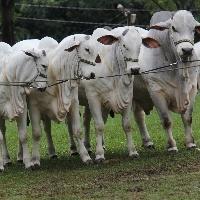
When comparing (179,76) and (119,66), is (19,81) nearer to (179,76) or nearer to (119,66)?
(119,66)

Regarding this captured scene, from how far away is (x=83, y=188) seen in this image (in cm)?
1052

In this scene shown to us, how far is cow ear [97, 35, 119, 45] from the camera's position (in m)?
12.8

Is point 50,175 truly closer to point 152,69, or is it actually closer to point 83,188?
point 83,188

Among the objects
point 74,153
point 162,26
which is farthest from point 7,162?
point 162,26

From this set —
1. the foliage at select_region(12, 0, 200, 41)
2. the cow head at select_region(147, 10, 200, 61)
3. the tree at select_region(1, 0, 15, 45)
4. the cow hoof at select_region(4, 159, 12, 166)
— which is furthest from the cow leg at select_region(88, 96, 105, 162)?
the foliage at select_region(12, 0, 200, 41)

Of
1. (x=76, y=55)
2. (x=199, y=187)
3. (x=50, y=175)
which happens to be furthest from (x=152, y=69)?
(x=199, y=187)

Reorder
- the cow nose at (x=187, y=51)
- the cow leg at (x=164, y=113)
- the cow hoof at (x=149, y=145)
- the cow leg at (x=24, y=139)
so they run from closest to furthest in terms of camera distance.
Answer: the cow nose at (x=187, y=51) → the cow leg at (x=24, y=139) → the cow leg at (x=164, y=113) → the cow hoof at (x=149, y=145)

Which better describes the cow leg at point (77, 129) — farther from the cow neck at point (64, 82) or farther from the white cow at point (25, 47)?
the white cow at point (25, 47)

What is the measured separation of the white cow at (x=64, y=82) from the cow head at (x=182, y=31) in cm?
116

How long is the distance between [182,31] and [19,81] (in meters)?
2.66

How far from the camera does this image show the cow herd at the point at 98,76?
1250 cm

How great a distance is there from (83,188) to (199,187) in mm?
1551

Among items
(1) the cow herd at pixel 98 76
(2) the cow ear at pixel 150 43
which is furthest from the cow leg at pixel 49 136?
(2) the cow ear at pixel 150 43

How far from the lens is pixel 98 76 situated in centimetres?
1286
